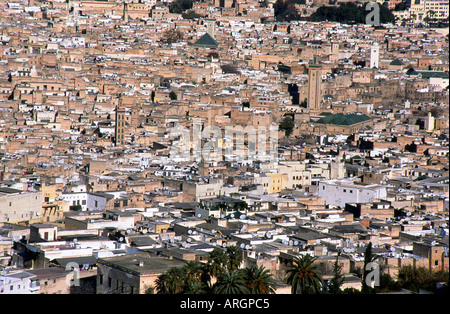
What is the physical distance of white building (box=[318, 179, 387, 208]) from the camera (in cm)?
2280

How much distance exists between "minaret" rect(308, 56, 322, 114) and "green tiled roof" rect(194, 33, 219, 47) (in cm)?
877

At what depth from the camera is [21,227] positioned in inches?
720

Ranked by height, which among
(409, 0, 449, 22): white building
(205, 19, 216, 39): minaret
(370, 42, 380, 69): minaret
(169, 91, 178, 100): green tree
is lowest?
(169, 91, 178, 100): green tree

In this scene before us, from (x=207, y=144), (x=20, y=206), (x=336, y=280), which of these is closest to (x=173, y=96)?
(x=207, y=144)

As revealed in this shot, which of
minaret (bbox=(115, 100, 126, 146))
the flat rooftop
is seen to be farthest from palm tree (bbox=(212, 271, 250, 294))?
minaret (bbox=(115, 100, 126, 146))

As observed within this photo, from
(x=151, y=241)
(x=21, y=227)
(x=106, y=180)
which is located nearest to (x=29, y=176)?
(x=106, y=180)

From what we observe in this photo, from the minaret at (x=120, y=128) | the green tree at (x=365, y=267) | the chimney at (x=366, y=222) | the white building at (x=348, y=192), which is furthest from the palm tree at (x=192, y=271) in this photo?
the minaret at (x=120, y=128)

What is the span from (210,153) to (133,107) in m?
5.83

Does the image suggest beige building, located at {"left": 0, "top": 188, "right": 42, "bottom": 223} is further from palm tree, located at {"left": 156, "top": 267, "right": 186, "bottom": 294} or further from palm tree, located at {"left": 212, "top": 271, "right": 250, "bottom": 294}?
palm tree, located at {"left": 212, "top": 271, "right": 250, "bottom": 294}

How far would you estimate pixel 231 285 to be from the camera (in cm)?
1276

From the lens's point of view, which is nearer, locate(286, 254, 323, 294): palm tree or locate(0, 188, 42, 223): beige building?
locate(286, 254, 323, 294): palm tree

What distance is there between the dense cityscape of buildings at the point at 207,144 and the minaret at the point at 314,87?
4.3 inches

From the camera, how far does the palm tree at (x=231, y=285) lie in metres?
12.6

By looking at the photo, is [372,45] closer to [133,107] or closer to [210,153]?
[133,107]
